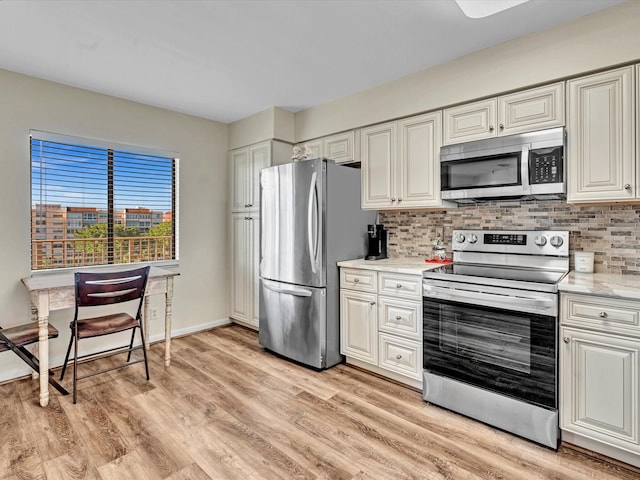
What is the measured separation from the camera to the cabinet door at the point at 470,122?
8.04 feet

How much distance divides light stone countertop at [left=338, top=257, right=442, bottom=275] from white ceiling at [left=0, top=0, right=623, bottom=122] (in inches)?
60.3

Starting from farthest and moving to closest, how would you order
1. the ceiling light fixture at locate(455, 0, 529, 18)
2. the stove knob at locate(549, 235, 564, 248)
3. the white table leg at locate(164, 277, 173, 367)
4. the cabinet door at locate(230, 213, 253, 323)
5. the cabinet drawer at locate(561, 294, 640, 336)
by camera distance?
the cabinet door at locate(230, 213, 253, 323) < the white table leg at locate(164, 277, 173, 367) < the stove knob at locate(549, 235, 564, 248) < the ceiling light fixture at locate(455, 0, 529, 18) < the cabinet drawer at locate(561, 294, 640, 336)

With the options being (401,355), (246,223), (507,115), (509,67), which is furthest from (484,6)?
(246,223)

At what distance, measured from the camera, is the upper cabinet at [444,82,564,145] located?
7.23 feet

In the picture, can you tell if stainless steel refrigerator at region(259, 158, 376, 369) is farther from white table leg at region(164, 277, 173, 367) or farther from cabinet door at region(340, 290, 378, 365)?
white table leg at region(164, 277, 173, 367)

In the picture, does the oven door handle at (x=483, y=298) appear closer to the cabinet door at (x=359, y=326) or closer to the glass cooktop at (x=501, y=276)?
the glass cooktop at (x=501, y=276)

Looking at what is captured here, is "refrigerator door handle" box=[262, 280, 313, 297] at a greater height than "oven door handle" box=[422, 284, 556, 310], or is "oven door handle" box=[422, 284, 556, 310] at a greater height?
"oven door handle" box=[422, 284, 556, 310]

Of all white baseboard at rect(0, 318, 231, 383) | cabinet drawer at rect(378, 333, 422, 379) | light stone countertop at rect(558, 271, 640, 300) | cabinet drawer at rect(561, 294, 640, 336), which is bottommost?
white baseboard at rect(0, 318, 231, 383)

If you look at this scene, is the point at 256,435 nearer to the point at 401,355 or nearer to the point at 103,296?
the point at 401,355

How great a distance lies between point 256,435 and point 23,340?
5.72ft

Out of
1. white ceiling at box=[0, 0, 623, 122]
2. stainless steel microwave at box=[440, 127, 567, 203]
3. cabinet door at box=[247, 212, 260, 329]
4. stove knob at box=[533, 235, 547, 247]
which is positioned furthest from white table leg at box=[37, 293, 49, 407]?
stove knob at box=[533, 235, 547, 247]

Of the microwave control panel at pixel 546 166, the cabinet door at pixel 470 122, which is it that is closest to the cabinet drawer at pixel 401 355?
the microwave control panel at pixel 546 166

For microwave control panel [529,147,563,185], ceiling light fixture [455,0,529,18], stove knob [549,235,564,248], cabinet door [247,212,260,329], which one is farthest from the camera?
cabinet door [247,212,260,329]

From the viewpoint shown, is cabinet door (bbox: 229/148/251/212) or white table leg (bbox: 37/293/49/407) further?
cabinet door (bbox: 229/148/251/212)
